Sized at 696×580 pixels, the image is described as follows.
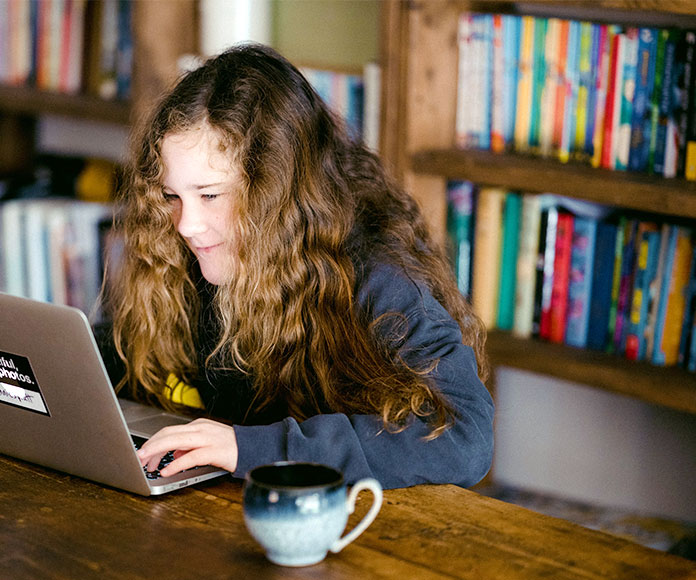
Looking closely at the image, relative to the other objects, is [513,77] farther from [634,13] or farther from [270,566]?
[270,566]

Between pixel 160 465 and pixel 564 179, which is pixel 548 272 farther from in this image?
pixel 160 465

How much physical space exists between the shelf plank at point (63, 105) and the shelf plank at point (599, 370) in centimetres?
109

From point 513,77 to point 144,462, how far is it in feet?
3.86

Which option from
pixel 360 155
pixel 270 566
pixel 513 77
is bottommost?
pixel 270 566

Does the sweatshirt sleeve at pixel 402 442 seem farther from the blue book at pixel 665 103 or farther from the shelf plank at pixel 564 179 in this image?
the blue book at pixel 665 103

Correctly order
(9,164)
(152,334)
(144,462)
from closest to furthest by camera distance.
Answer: (144,462), (152,334), (9,164)

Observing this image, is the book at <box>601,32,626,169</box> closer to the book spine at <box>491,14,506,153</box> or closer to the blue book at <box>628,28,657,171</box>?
the blue book at <box>628,28,657,171</box>

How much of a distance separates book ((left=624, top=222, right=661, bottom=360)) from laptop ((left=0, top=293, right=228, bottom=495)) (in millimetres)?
1025

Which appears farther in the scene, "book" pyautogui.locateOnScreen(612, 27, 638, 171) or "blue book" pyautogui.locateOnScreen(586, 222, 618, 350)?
"blue book" pyautogui.locateOnScreen(586, 222, 618, 350)

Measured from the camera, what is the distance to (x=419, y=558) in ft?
3.04

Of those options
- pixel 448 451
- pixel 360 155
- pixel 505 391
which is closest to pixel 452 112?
pixel 360 155

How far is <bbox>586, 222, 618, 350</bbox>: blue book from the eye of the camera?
73.8 inches

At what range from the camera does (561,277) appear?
76.8 inches

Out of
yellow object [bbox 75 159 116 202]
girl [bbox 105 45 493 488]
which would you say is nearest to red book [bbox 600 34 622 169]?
girl [bbox 105 45 493 488]
